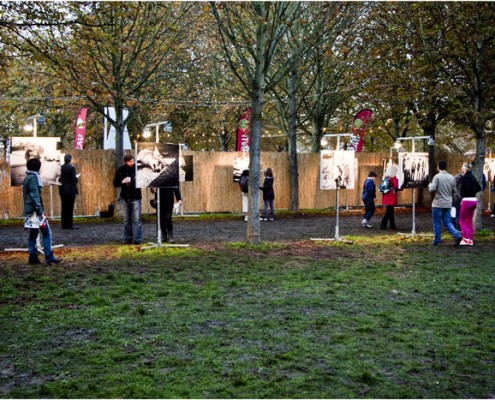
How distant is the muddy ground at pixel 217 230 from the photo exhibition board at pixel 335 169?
5.88 feet

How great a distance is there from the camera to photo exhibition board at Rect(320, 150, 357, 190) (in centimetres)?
1595

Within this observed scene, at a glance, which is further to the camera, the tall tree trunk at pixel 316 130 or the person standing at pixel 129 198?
the tall tree trunk at pixel 316 130

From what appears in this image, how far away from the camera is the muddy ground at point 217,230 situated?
53.4ft

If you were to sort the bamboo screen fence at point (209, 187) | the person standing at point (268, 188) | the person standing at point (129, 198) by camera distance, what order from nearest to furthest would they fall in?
the person standing at point (129, 198) → the person standing at point (268, 188) → the bamboo screen fence at point (209, 187)

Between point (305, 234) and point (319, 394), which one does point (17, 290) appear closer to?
point (319, 394)

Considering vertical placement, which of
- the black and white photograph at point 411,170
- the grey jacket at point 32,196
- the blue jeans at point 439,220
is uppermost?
the black and white photograph at point 411,170

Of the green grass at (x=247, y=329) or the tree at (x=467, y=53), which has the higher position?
the tree at (x=467, y=53)

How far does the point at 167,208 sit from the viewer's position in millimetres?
14961

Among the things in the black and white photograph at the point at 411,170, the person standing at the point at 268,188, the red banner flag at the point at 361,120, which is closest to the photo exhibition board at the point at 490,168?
the red banner flag at the point at 361,120

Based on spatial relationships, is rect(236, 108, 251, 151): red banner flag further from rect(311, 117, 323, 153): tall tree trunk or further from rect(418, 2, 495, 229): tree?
rect(418, 2, 495, 229): tree

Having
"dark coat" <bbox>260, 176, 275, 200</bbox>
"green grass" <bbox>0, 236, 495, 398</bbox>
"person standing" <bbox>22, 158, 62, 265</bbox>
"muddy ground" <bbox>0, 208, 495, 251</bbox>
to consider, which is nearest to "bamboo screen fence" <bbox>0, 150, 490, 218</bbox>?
"muddy ground" <bbox>0, 208, 495, 251</bbox>

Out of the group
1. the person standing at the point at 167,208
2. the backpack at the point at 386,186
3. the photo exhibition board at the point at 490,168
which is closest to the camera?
the person standing at the point at 167,208

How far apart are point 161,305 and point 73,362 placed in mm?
2512

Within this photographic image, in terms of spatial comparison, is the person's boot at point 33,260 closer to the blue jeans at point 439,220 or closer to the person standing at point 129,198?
the person standing at point 129,198
